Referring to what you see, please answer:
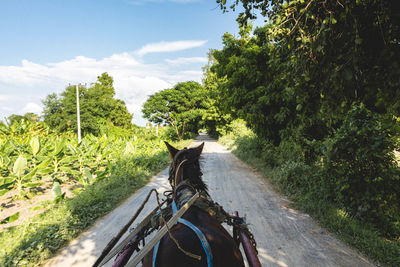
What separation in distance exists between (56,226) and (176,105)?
30240mm

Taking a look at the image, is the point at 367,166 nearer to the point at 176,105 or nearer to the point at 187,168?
the point at 187,168

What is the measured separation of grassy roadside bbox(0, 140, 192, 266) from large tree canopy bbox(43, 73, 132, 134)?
27720mm

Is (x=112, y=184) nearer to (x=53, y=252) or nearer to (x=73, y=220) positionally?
(x=73, y=220)

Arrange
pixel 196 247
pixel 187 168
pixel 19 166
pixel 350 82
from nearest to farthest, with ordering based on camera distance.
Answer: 1. pixel 196 247
2. pixel 187 168
3. pixel 350 82
4. pixel 19 166

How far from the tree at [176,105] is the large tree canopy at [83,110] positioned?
603 cm

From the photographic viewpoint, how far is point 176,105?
3341 centimetres

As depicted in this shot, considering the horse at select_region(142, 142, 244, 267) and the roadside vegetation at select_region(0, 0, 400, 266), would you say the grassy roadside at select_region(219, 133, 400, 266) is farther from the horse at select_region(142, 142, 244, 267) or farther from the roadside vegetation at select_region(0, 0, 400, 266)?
the horse at select_region(142, 142, 244, 267)

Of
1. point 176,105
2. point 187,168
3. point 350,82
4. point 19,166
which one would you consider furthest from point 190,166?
point 176,105

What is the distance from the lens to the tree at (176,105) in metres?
33.2

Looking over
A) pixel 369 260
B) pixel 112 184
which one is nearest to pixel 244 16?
pixel 369 260

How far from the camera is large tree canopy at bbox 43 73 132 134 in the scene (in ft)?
98.1

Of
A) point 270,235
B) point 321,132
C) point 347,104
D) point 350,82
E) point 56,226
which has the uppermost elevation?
point 350,82

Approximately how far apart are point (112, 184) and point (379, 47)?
701 centimetres

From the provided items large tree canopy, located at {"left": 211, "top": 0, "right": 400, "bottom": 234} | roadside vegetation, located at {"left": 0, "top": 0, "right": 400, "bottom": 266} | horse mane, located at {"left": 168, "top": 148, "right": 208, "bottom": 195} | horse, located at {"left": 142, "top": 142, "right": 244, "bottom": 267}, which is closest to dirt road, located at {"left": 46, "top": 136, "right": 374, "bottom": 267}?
horse mane, located at {"left": 168, "top": 148, "right": 208, "bottom": 195}
